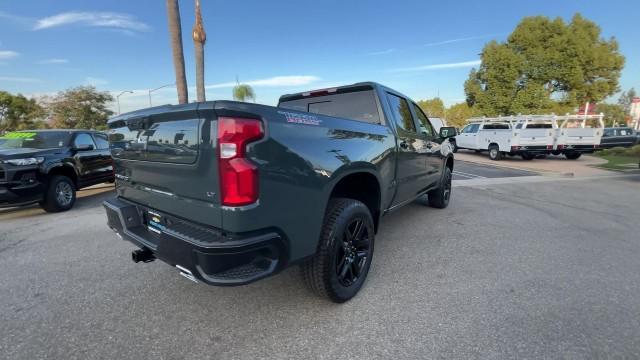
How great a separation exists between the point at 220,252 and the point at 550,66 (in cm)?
3085

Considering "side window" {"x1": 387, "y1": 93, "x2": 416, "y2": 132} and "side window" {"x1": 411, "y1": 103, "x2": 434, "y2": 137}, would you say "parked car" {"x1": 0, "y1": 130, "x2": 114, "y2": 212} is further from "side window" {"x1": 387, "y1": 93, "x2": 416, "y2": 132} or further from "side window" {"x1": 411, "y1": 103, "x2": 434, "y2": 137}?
"side window" {"x1": 411, "y1": 103, "x2": 434, "y2": 137}

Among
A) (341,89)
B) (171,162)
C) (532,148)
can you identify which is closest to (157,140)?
(171,162)

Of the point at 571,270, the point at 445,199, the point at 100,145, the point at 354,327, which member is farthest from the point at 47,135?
the point at 571,270

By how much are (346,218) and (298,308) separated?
2.82 ft

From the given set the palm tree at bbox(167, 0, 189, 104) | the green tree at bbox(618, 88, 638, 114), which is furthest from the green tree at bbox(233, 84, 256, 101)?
the green tree at bbox(618, 88, 638, 114)

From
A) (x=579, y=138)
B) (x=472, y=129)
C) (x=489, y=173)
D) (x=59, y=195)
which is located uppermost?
(x=472, y=129)

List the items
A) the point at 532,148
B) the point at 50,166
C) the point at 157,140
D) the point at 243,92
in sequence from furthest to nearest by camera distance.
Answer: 1. the point at 243,92
2. the point at 532,148
3. the point at 50,166
4. the point at 157,140

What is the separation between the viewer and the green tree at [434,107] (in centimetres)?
6250

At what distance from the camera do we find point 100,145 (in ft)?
24.1

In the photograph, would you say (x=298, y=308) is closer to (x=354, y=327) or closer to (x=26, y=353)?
(x=354, y=327)

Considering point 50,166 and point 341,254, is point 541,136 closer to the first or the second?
point 341,254

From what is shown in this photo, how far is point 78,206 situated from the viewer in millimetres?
6355

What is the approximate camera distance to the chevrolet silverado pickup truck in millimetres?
1863

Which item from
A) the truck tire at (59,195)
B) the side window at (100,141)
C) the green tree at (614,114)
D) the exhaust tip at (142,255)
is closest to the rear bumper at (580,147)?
the exhaust tip at (142,255)
